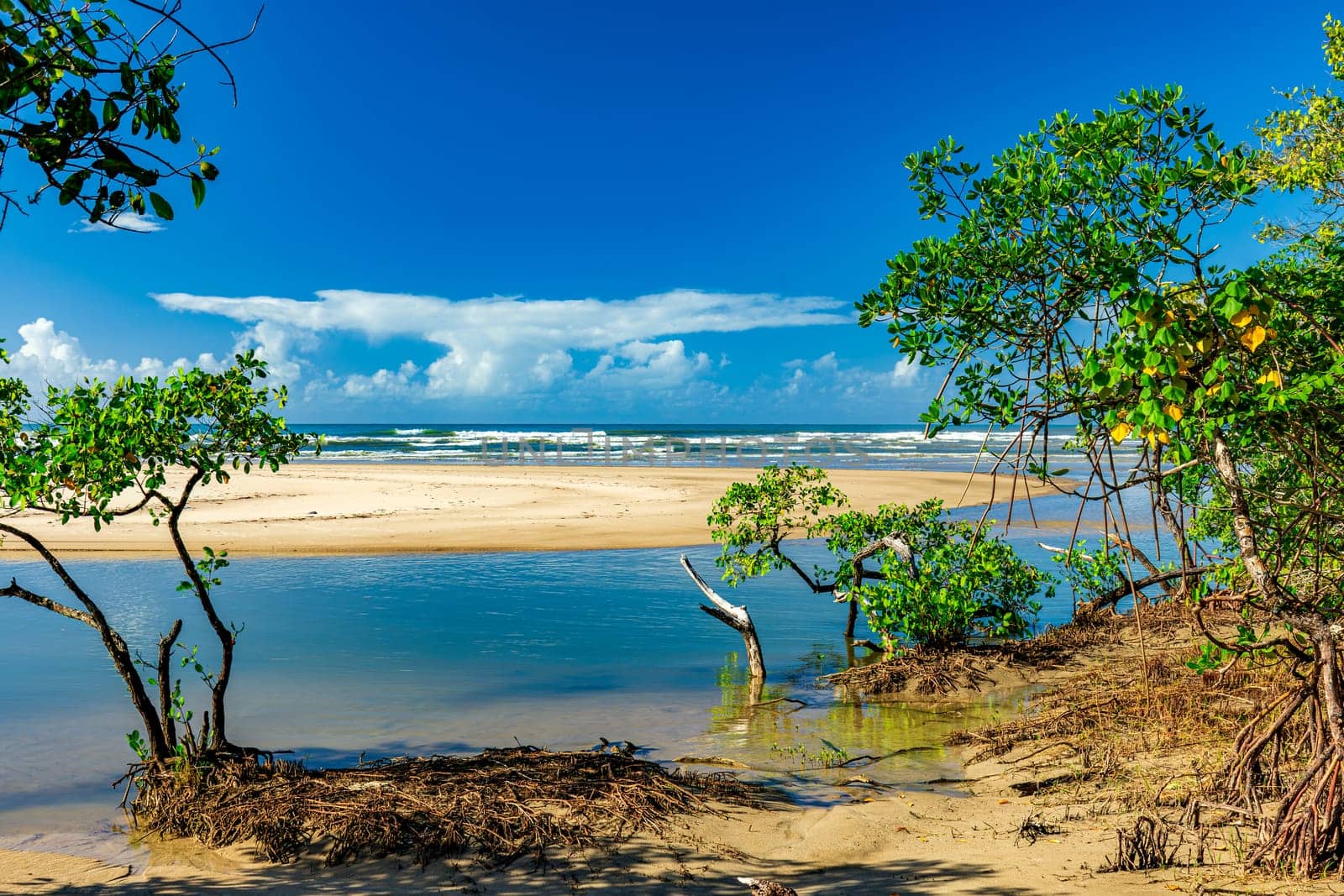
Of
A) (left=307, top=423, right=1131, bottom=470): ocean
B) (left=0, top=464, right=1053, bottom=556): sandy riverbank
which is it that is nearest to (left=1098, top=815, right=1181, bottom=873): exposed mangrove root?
(left=0, top=464, right=1053, bottom=556): sandy riverbank

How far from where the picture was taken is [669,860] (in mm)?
5672

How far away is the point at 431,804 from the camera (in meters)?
6.04

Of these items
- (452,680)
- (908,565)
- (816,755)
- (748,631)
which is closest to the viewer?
(816,755)

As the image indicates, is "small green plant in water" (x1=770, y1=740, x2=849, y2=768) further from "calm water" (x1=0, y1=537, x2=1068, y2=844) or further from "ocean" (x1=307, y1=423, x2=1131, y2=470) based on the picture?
"ocean" (x1=307, y1=423, x2=1131, y2=470)

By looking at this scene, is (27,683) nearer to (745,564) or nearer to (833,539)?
(745,564)

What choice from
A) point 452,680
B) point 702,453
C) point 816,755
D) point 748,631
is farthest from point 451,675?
point 702,453

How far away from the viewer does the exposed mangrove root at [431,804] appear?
19.0 ft

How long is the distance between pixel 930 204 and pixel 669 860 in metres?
4.18

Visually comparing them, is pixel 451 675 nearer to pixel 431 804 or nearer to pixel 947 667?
pixel 431 804

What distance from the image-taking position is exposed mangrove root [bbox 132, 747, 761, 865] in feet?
19.0

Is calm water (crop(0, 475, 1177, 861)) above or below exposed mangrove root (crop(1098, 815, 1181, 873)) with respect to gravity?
below

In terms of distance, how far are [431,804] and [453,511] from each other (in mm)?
23689

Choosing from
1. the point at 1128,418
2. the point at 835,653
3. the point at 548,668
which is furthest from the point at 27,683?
the point at 1128,418

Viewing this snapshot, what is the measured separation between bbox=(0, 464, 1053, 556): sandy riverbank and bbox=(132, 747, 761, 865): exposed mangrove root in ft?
29.0
